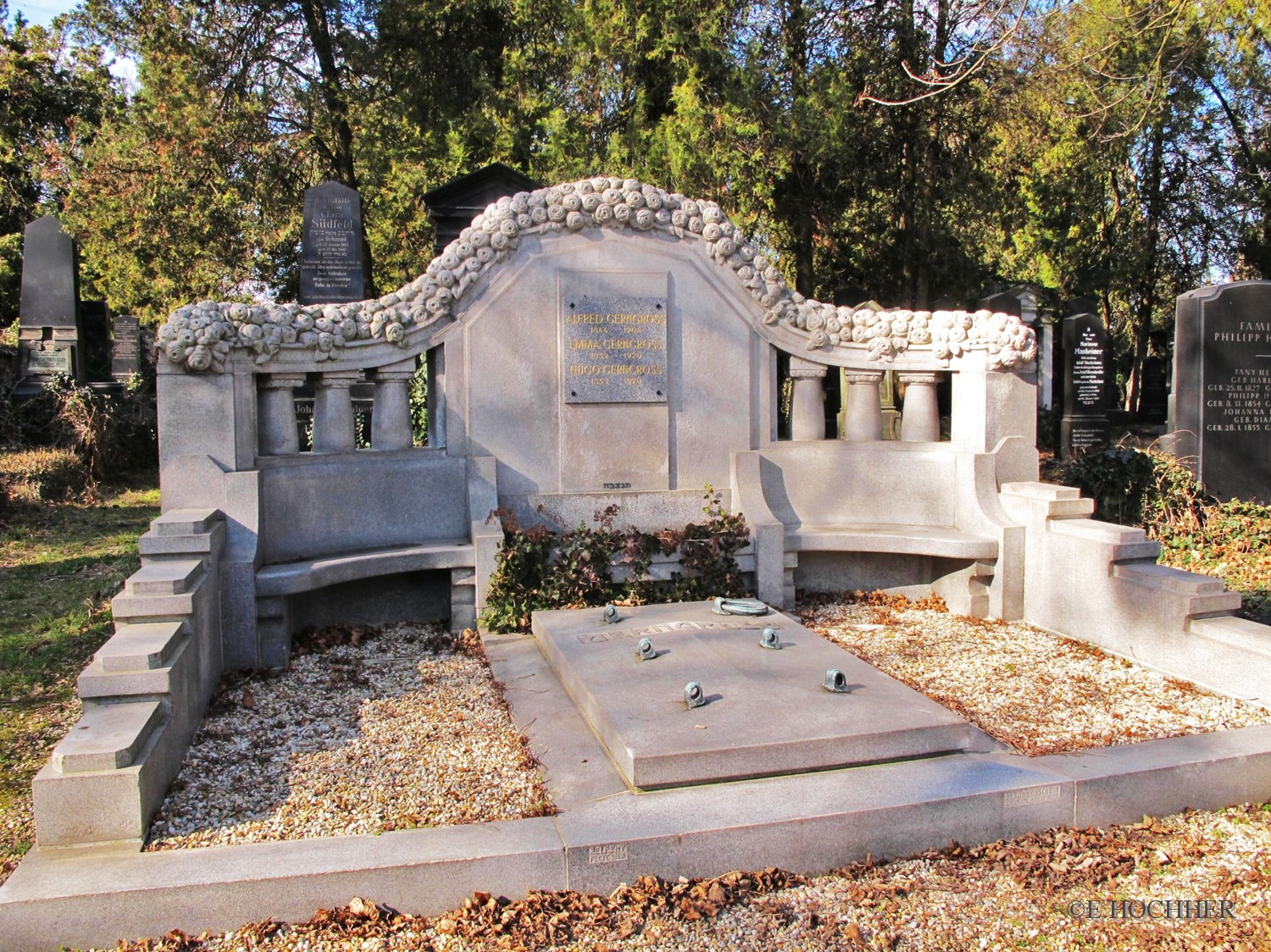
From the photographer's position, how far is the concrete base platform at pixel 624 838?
10.4 ft

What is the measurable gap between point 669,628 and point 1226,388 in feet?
22.9

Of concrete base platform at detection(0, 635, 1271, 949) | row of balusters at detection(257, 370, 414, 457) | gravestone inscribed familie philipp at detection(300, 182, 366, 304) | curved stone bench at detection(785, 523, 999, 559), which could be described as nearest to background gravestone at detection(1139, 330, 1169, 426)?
gravestone inscribed familie philipp at detection(300, 182, 366, 304)

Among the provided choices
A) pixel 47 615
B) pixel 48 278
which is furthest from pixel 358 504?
pixel 48 278

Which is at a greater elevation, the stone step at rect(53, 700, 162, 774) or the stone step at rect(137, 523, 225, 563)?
the stone step at rect(137, 523, 225, 563)

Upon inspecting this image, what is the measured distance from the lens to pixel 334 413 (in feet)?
21.6

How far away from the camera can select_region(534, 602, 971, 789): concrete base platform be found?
3887 mm

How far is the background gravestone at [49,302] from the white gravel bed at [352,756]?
14.2m

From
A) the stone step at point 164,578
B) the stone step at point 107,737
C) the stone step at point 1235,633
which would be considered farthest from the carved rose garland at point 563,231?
the stone step at point 107,737

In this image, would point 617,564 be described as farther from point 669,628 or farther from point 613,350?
point 613,350

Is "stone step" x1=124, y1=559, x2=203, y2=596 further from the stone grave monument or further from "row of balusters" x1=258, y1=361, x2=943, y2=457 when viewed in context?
"row of balusters" x1=258, y1=361, x2=943, y2=457

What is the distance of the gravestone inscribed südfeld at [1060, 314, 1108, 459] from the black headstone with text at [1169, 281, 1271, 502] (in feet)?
15.3

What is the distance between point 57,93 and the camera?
28250mm
